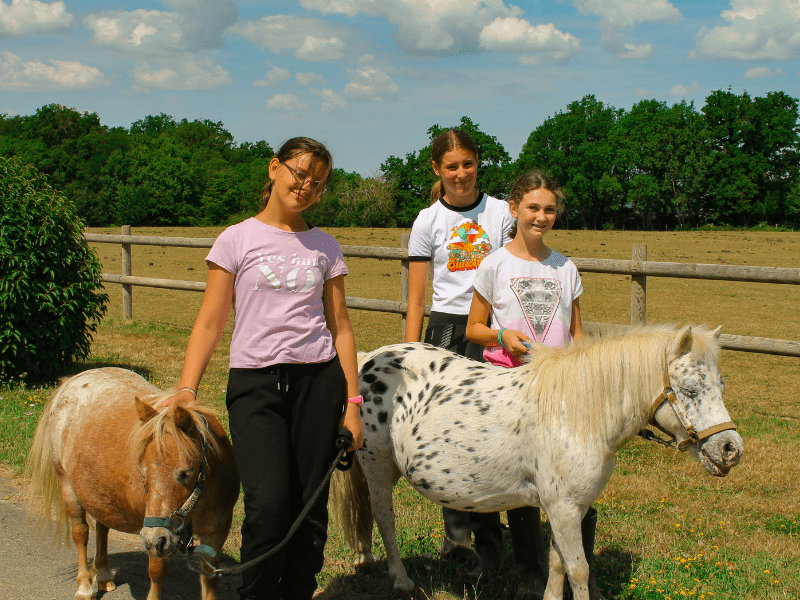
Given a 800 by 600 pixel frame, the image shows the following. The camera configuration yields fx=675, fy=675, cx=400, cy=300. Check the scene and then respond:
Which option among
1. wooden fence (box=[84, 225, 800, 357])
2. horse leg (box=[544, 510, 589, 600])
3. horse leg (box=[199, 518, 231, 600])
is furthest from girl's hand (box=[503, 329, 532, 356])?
wooden fence (box=[84, 225, 800, 357])

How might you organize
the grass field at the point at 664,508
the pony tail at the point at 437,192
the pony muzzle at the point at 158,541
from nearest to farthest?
the pony muzzle at the point at 158,541
the grass field at the point at 664,508
the pony tail at the point at 437,192

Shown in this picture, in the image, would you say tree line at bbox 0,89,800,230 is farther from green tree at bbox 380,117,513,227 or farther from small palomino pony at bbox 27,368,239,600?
small palomino pony at bbox 27,368,239,600

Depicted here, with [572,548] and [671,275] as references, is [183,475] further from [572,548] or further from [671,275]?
[671,275]

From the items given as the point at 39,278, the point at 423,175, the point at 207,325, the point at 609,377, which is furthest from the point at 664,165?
the point at 207,325

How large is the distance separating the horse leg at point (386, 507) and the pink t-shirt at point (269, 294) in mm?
937

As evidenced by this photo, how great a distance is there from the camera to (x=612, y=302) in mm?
16031

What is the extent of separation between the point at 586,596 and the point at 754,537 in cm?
196

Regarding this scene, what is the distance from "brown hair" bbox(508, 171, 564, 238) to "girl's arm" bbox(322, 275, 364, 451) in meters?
1.03

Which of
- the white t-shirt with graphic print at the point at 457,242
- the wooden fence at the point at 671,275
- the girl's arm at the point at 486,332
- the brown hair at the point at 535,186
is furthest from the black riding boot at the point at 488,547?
the wooden fence at the point at 671,275

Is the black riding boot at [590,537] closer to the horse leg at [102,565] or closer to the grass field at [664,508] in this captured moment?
the grass field at [664,508]

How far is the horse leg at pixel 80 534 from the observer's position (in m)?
3.19

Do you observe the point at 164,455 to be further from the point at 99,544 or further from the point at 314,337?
the point at 99,544

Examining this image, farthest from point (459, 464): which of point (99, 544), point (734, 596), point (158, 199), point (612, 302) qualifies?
point (158, 199)

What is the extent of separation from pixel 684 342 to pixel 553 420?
58 centimetres
